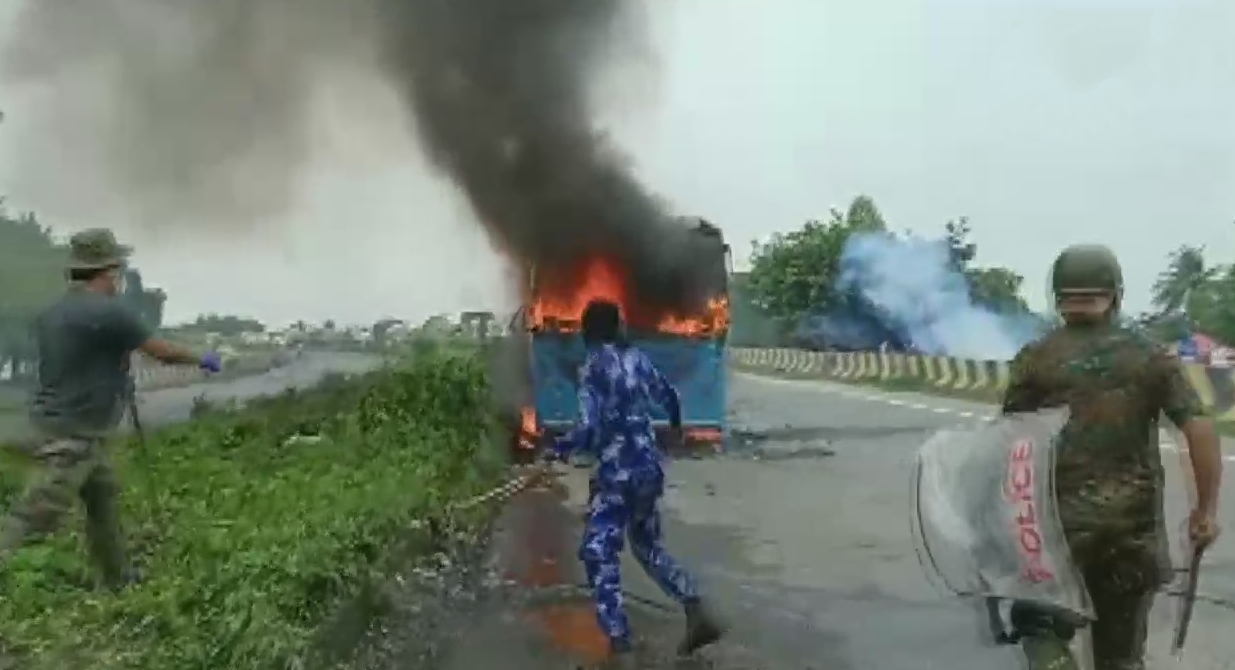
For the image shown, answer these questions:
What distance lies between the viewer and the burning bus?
13.4 metres

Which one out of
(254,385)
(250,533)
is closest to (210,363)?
(250,533)

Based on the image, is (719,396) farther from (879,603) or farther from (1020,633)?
(1020,633)

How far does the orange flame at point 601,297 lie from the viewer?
1355 centimetres

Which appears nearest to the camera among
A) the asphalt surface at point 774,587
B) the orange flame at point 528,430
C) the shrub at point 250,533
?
the shrub at point 250,533

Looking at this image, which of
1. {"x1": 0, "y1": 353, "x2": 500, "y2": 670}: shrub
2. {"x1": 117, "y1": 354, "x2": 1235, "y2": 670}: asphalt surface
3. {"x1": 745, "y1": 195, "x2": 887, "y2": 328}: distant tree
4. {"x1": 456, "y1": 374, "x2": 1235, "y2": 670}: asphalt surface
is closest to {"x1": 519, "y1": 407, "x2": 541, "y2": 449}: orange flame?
{"x1": 0, "y1": 353, "x2": 500, "y2": 670}: shrub

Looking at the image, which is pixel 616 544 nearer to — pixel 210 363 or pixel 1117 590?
pixel 210 363

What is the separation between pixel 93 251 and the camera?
227 inches

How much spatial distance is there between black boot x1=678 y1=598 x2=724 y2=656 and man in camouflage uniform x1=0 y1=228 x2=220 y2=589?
212 cm

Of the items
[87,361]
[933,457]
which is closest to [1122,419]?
[933,457]

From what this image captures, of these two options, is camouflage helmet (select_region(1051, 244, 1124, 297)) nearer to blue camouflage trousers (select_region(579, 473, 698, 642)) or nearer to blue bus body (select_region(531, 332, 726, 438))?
blue camouflage trousers (select_region(579, 473, 698, 642))

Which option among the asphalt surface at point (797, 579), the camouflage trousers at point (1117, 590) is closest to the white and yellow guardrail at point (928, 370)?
the asphalt surface at point (797, 579)

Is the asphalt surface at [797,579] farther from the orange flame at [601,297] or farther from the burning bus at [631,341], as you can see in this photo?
the orange flame at [601,297]

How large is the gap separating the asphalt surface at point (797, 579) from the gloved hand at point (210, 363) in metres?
1.48

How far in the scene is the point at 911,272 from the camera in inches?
1051
